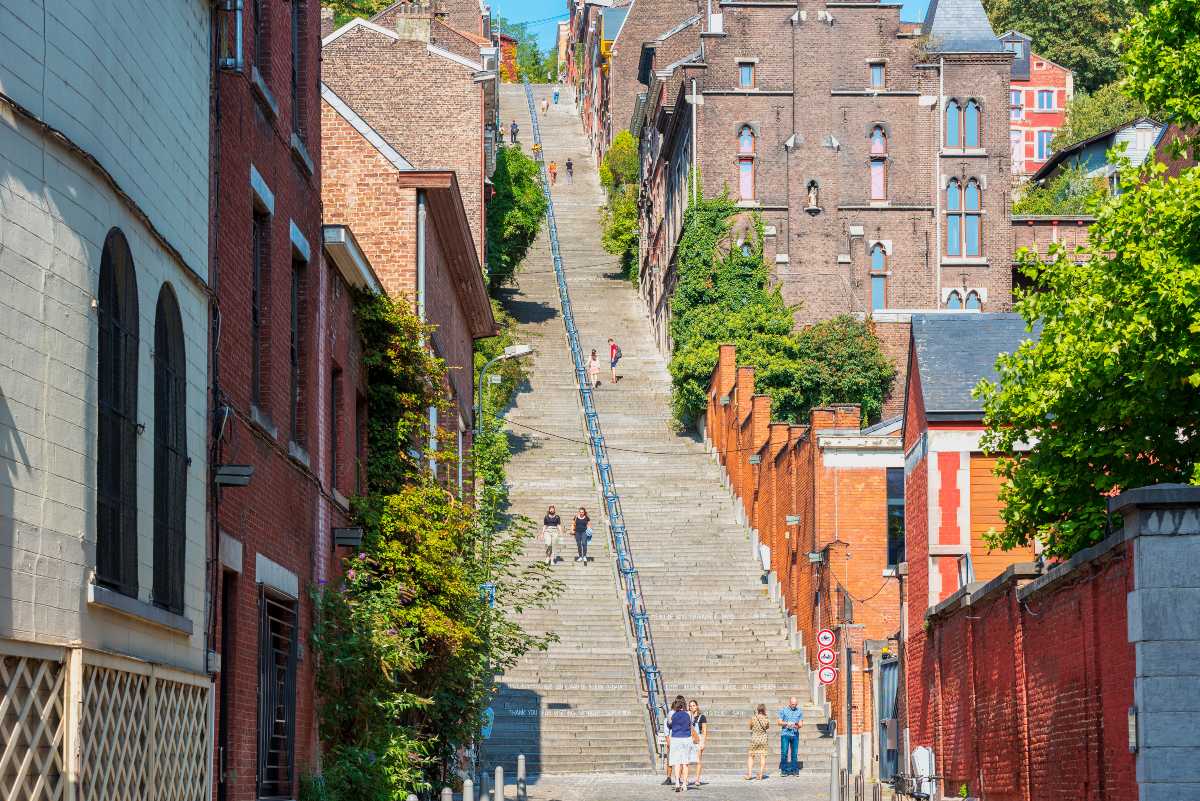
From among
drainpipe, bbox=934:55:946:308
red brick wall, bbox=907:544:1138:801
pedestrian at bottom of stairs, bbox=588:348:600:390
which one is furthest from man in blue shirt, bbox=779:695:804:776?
drainpipe, bbox=934:55:946:308

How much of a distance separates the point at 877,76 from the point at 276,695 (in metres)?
49.8

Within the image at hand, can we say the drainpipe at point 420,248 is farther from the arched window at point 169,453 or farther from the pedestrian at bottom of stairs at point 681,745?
the arched window at point 169,453

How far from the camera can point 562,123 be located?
12862 centimetres

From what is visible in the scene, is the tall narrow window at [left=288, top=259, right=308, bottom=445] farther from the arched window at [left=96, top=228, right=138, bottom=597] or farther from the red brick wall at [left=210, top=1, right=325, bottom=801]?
the arched window at [left=96, top=228, right=138, bottom=597]

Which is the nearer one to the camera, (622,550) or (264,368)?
(264,368)

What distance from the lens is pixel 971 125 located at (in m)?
62.8

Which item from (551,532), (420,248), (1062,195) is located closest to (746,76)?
(1062,195)

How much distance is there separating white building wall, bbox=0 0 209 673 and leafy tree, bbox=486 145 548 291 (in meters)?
54.8

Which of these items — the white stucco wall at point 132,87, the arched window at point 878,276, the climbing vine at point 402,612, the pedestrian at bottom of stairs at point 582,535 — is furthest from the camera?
the arched window at point 878,276

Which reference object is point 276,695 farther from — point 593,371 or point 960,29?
point 960,29

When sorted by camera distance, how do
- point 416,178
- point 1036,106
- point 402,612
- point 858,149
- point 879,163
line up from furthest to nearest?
point 1036,106
point 879,163
point 858,149
point 416,178
point 402,612

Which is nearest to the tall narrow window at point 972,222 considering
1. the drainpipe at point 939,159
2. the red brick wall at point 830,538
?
the drainpipe at point 939,159

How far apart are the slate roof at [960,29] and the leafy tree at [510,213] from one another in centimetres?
1605

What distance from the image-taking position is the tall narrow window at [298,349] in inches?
742
